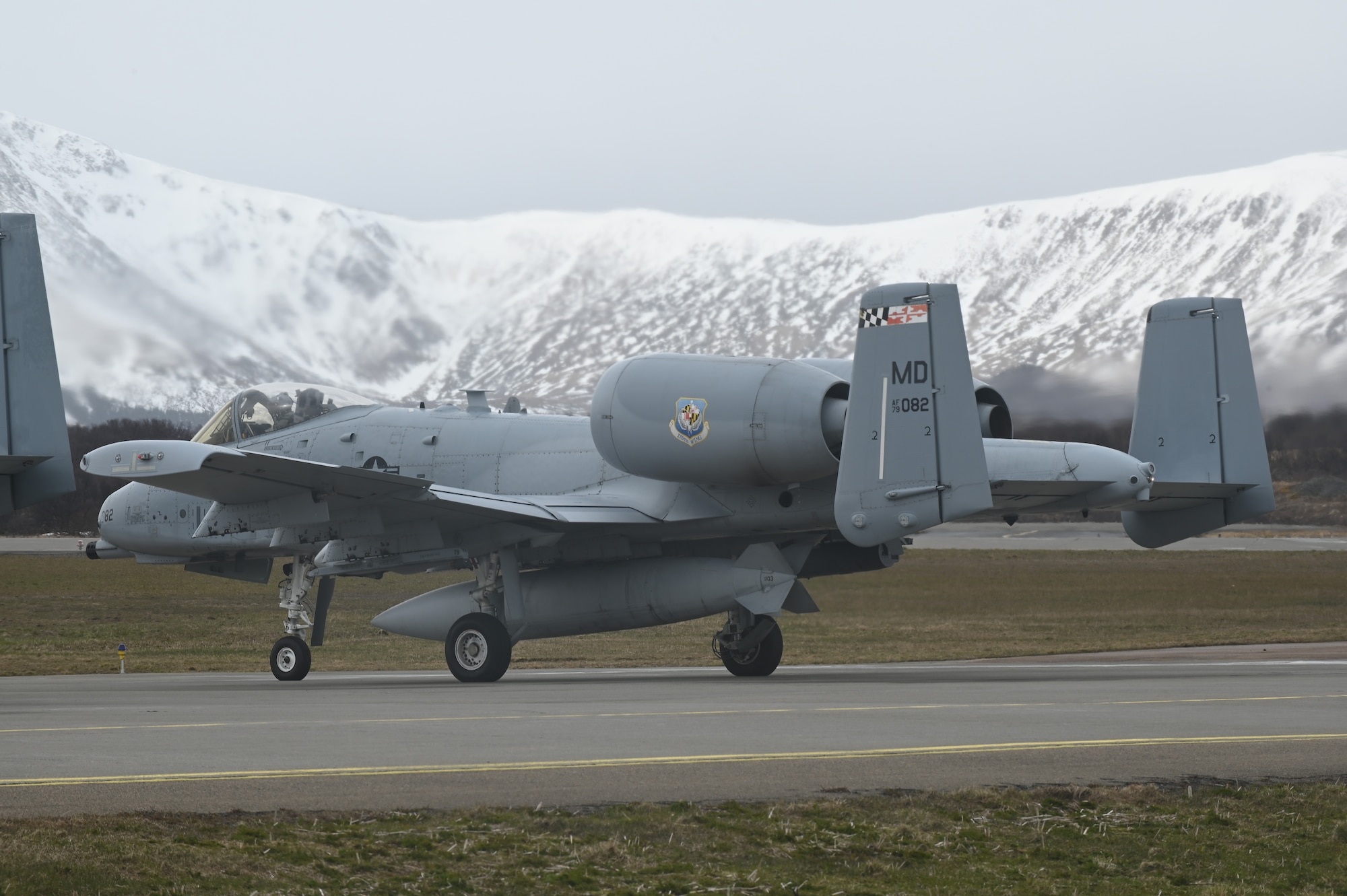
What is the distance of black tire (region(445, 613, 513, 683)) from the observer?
19891 millimetres

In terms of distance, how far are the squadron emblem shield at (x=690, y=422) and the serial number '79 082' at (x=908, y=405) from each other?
2750 mm

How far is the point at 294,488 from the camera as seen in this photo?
19.9 meters

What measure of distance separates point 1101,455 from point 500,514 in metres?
7.58

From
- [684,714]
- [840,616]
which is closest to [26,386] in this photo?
[684,714]

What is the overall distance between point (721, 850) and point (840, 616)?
3218 cm

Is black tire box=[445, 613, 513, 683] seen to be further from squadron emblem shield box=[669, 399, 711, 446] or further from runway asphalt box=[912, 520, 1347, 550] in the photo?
runway asphalt box=[912, 520, 1347, 550]

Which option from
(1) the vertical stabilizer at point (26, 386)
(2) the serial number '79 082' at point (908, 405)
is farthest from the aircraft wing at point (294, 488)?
(2) the serial number '79 082' at point (908, 405)

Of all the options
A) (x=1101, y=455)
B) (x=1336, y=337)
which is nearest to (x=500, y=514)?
(x=1101, y=455)

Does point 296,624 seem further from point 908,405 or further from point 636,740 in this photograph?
point 636,740

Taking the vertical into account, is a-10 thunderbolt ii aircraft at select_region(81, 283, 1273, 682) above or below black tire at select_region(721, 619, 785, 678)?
above

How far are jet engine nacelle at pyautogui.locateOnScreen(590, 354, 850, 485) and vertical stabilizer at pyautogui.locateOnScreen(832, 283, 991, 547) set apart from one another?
109 centimetres

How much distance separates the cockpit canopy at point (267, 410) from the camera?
23.7 meters

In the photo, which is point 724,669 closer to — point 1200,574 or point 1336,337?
point 1336,337

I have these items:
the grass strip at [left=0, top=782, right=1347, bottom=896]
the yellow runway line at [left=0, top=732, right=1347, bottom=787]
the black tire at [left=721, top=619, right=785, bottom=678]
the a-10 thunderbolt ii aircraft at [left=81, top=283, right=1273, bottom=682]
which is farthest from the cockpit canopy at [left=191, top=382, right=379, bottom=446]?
the grass strip at [left=0, top=782, right=1347, bottom=896]
